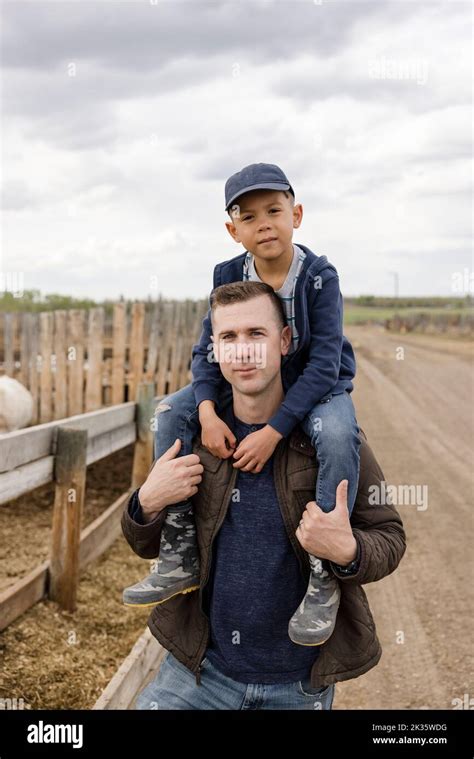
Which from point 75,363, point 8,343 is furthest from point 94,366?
point 8,343

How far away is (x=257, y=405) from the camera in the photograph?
9.27 feet

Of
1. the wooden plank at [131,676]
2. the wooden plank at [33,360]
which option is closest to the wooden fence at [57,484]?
the wooden plank at [131,676]

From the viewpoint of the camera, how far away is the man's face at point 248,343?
2652 millimetres

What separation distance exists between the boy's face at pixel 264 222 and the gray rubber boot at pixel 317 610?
1.26m

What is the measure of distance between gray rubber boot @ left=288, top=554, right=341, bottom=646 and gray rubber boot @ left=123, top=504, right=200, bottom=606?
0.44 m

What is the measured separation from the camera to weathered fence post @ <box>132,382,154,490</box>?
7.48 metres

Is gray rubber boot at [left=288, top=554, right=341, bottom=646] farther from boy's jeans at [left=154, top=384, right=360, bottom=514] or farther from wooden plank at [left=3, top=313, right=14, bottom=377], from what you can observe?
wooden plank at [left=3, top=313, right=14, bottom=377]

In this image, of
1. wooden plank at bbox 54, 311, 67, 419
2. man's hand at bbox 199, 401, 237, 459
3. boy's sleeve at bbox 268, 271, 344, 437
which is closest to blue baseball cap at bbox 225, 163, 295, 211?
boy's sleeve at bbox 268, 271, 344, 437

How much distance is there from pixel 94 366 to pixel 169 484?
6.92 metres

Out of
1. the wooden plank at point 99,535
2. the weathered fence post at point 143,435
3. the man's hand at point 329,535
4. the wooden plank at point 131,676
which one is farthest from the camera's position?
the weathered fence post at point 143,435

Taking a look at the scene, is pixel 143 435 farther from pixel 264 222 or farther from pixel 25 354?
pixel 264 222

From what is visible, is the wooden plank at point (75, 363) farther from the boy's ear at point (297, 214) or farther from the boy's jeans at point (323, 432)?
the boy's jeans at point (323, 432)
